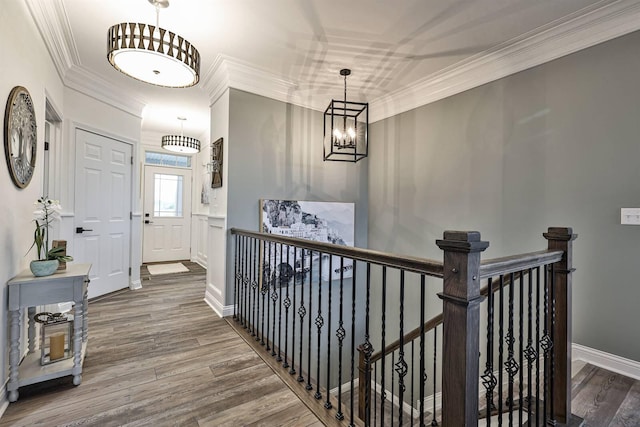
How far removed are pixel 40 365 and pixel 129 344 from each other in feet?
2.09

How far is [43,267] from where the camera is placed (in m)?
1.85

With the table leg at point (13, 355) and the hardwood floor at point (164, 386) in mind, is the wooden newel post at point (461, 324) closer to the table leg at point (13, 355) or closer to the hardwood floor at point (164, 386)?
the hardwood floor at point (164, 386)

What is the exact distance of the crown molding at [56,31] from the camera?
2.14 metres

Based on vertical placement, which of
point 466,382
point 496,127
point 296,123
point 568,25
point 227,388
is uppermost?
point 568,25

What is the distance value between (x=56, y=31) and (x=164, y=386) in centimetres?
287

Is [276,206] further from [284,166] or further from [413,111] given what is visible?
[413,111]

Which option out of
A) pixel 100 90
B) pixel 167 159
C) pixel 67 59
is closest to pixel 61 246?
pixel 67 59

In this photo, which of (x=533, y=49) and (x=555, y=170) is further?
(x=533, y=49)

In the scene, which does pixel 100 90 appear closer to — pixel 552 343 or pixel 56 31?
pixel 56 31

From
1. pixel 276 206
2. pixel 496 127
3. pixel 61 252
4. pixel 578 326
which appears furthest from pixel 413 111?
pixel 61 252

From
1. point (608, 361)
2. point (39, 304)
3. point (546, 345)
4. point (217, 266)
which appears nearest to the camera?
point (546, 345)

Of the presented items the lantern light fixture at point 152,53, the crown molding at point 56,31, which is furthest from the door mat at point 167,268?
the lantern light fixture at point 152,53

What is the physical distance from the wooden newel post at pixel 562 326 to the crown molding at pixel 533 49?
5.82 feet

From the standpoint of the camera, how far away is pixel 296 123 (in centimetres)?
370
